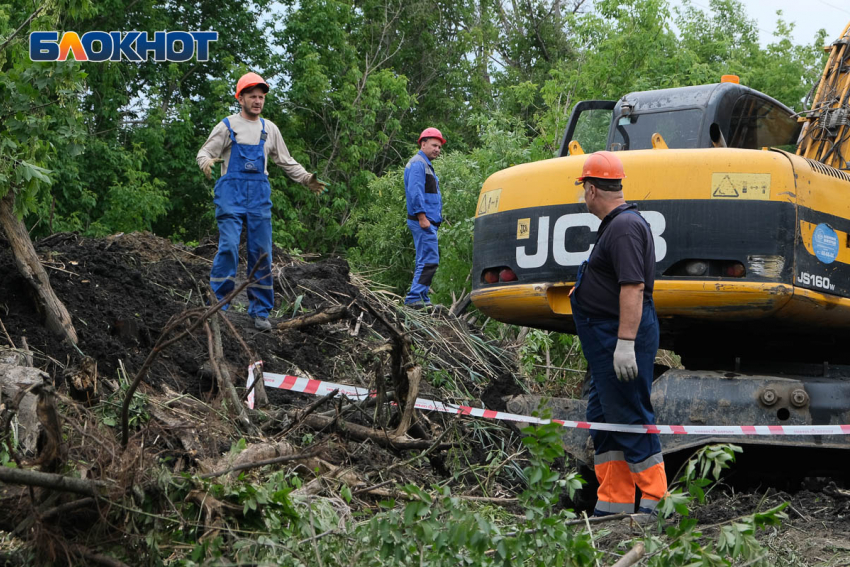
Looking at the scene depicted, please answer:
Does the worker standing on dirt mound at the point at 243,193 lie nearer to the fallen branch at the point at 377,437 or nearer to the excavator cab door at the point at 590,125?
the fallen branch at the point at 377,437

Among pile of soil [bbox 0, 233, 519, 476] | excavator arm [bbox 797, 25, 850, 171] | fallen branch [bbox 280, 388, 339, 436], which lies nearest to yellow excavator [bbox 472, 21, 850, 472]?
excavator arm [bbox 797, 25, 850, 171]

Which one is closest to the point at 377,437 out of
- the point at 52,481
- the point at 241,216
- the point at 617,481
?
the point at 617,481

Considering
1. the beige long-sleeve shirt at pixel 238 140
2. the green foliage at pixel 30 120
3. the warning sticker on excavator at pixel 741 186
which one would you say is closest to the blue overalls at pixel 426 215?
the beige long-sleeve shirt at pixel 238 140

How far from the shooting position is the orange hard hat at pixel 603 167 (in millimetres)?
5281

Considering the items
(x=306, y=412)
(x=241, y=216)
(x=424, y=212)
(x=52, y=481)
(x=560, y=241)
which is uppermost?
(x=424, y=212)

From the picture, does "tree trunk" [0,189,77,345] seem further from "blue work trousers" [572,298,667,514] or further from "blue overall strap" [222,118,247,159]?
"blue work trousers" [572,298,667,514]

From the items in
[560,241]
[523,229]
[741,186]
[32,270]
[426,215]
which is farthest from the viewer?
[426,215]

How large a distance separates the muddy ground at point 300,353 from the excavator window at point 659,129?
2.11 m

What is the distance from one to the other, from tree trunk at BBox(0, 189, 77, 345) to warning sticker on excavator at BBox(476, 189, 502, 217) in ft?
8.98

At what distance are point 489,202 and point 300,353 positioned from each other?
6.31ft

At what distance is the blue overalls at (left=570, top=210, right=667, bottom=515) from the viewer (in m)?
5.19

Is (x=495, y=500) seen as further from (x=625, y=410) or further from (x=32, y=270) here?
(x=32, y=270)

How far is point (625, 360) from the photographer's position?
5008 millimetres

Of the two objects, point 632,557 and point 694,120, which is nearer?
point 632,557
